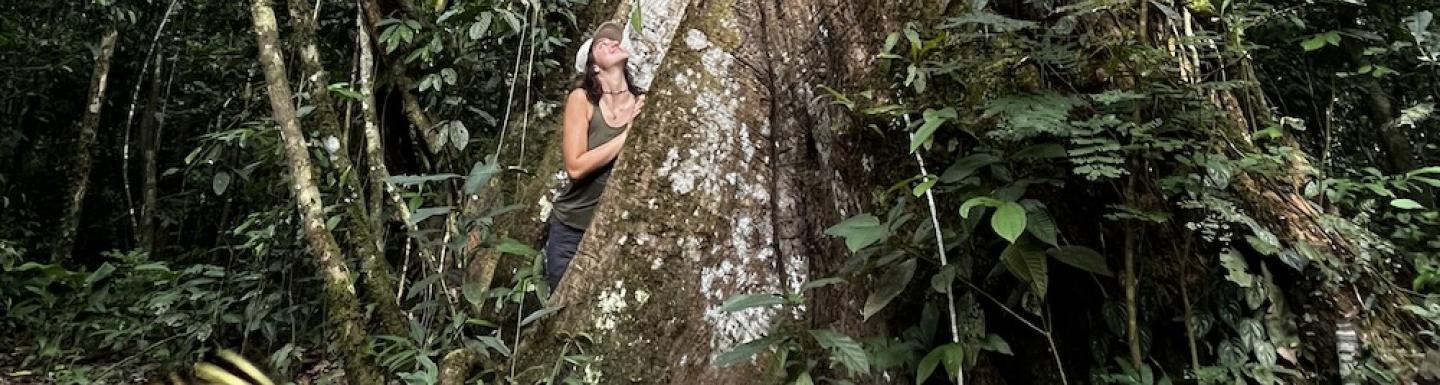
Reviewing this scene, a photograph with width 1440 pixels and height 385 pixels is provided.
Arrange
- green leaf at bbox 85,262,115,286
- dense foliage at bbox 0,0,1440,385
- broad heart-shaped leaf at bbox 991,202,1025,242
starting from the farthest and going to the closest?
green leaf at bbox 85,262,115,286, dense foliage at bbox 0,0,1440,385, broad heart-shaped leaf at bbox 991,202,1025,242

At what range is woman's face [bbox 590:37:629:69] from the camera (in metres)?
2.79

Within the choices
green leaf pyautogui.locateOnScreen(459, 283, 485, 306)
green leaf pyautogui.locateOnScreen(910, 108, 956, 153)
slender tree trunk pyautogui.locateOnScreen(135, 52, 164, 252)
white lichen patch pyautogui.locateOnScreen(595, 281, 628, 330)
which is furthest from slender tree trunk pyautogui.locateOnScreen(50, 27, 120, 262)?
green leaf pyautogui.locateOnScreen(910, 108, 956, 153)

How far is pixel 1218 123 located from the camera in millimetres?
1913

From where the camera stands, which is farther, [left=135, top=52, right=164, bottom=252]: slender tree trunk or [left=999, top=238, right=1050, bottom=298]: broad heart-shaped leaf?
[left=135, top=52, right=164, bottom=252]: slender tree trunk

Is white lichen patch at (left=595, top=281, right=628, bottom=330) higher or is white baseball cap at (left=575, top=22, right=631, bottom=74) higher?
white baseball cap at (left=575, top=22, right=631, bottom=74)

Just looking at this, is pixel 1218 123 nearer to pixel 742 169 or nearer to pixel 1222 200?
pixel 1222 200

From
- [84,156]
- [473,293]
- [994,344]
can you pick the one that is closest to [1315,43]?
[994,344]

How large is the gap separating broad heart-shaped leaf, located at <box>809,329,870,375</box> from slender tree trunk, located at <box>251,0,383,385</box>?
1116 millimetres

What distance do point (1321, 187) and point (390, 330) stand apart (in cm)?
219

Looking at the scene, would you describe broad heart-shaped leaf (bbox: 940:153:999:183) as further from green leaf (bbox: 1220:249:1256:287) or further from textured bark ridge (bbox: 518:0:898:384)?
green leaf (bbox: 1220:249:1256:287)

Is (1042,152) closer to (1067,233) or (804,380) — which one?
(1067,233)

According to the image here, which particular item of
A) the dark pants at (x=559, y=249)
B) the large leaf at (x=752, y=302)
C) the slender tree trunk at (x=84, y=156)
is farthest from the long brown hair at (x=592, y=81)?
the slender tree trunk at (x=84, y=156)

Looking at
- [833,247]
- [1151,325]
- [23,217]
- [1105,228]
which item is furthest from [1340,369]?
[23,217]

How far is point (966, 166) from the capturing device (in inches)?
69.2
